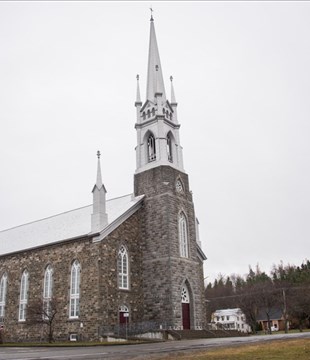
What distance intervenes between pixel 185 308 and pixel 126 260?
21.1ft

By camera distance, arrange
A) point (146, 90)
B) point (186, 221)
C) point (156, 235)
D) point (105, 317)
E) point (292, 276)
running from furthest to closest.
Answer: point (292, 276) < point (146, 90) < point (186, 221) < point (156, 235) < point (105, 317)

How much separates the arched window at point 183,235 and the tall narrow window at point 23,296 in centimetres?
1431

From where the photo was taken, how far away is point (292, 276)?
90.8 metres

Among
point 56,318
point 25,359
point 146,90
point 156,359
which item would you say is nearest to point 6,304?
point 56,318

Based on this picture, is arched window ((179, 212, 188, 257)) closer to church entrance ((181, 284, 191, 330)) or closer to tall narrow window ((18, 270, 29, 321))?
church entrance ((181, 284, 191, 330))

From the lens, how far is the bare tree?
32781 mm

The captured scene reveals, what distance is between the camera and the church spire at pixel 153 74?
140ft

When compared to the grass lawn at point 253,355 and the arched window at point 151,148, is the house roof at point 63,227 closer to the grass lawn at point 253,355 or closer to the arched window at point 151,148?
the arched window at point 151,148

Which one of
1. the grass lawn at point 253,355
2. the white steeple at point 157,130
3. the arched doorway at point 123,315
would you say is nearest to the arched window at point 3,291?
the arched doorway at point 123,315

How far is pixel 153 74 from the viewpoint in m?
44.1

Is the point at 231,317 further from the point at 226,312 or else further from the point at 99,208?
the point at 99,208

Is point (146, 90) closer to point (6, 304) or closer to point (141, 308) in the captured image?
point (141, 308)

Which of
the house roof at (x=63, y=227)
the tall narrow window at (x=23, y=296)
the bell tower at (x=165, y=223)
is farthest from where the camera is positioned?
the tall narrow window at (x=23, y=296)

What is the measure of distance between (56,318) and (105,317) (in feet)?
16.9
